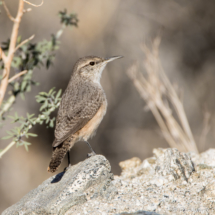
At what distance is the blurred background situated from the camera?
756 centimetres

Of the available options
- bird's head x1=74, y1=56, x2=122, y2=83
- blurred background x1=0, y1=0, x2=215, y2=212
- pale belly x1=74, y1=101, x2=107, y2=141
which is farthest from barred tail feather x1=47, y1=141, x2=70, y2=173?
blurred background x1=0, y1=0, x2=215, y2=212

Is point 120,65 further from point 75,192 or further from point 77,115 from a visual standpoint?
point 75,192

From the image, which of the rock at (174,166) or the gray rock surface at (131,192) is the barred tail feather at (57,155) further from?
the rock at (174,166)

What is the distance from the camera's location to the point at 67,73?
7.89 meters

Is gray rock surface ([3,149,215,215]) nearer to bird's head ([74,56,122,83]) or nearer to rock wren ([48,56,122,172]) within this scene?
rock wren ([48,56,122,172])

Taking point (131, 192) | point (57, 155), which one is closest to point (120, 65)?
point (57, 155)

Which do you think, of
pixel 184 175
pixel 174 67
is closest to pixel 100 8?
pixel 174 67

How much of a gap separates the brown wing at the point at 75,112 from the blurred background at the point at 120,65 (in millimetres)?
2761

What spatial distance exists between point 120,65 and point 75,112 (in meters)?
3.62

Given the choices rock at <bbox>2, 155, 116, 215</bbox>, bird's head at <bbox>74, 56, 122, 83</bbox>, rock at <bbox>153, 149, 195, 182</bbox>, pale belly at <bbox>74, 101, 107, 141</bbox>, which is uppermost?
bird's head at <bbox>74, 56, 122, 83</bbox>

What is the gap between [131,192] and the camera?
12.1ft

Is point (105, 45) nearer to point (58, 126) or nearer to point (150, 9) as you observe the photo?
point (150, 9)

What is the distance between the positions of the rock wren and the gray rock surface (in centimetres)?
42

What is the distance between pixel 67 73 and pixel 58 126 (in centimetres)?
349
